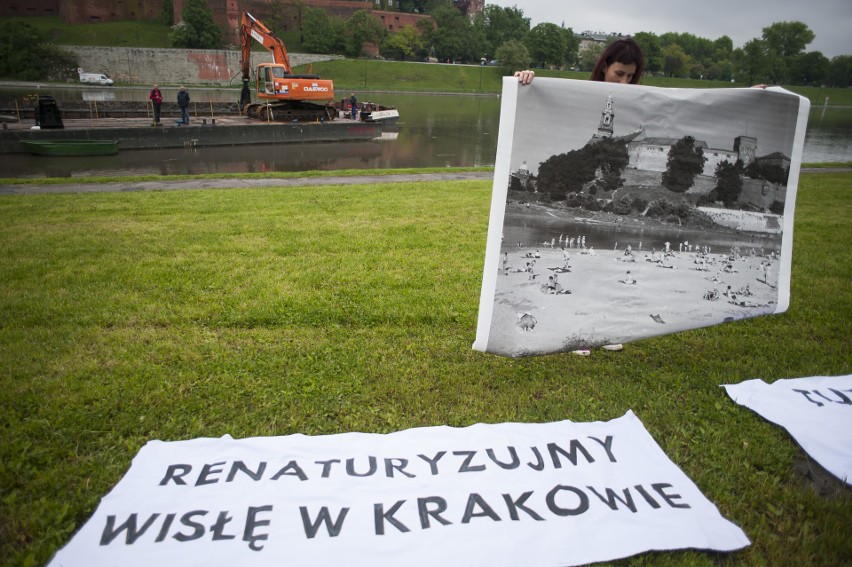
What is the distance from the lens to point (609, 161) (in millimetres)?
3373

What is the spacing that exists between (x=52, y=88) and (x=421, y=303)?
198 ft

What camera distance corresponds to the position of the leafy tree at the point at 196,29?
7050 cm

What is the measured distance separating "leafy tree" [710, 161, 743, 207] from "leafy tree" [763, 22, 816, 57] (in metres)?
133

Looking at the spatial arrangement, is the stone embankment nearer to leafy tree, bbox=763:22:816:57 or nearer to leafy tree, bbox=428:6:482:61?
leafy tree, bbox=428:6:482:61

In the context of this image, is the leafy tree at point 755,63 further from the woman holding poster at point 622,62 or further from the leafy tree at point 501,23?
the woman holding poster at point 622,62

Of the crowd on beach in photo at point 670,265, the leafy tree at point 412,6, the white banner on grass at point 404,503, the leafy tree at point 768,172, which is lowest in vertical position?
the white banner on grass at point 404,503

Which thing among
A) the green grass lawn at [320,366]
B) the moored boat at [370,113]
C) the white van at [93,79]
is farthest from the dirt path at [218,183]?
the white van at [93,79]

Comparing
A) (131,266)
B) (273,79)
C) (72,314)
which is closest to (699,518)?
(72,314)

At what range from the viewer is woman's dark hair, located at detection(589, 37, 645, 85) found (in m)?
3.61

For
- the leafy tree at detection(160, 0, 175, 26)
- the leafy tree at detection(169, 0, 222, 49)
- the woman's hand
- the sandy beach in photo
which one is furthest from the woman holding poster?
the leafy tree at detection(160, 0, 175, 26)

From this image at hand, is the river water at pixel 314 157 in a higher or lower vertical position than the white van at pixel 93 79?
lower

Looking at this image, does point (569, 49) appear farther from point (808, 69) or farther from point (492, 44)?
point (808, 69)

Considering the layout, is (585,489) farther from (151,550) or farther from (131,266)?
(131,266)

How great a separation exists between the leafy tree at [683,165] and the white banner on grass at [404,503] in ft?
5.67
